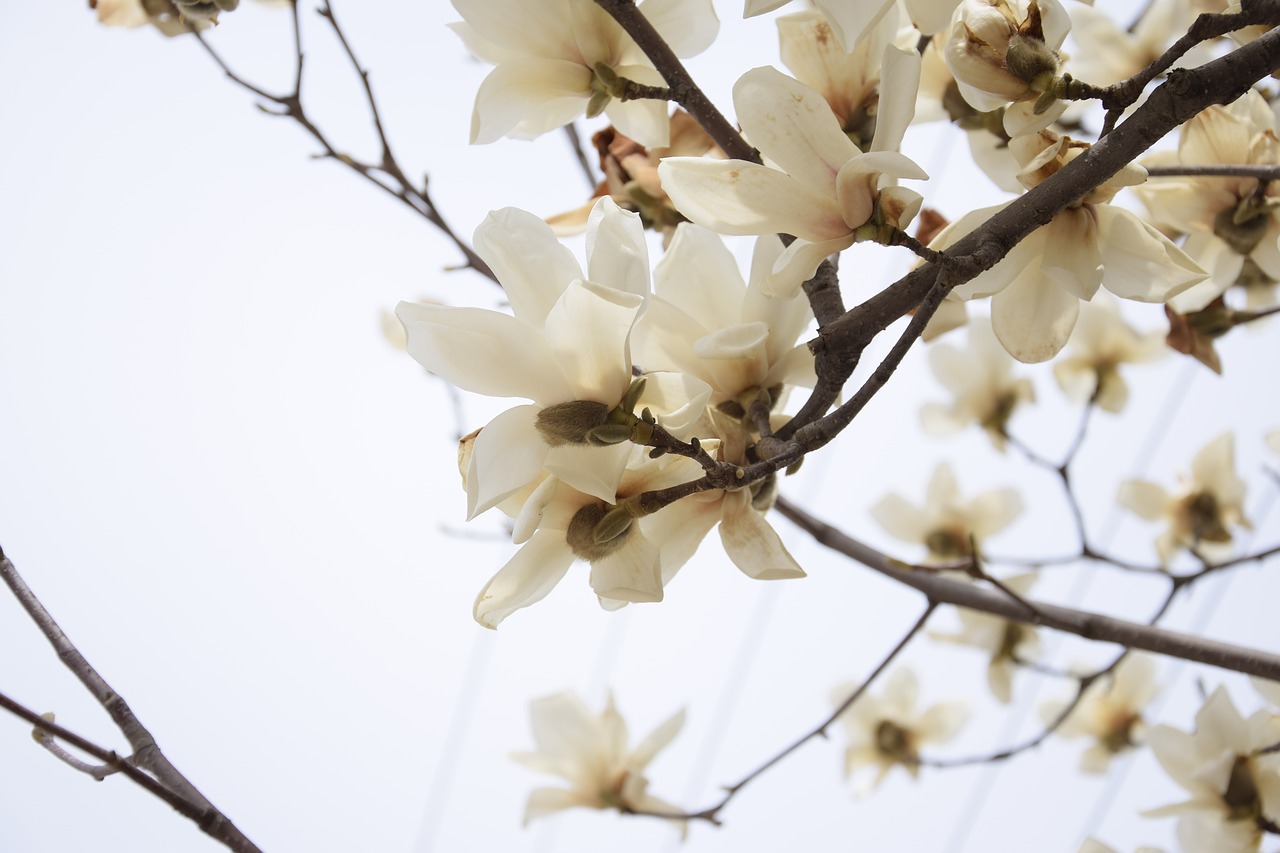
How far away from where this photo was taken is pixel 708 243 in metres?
0.41

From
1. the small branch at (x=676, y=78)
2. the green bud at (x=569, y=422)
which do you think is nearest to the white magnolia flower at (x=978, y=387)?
the small branch at (x=676, y=78)

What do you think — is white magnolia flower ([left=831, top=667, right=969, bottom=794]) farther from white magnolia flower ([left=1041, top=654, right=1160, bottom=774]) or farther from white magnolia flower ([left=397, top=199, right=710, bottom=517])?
white magnolia flower ([left=397, top=199, right=710, bottom=517])

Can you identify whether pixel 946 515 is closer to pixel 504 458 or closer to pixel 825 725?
pixel 825 725

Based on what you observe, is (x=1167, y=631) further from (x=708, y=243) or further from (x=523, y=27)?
(x=523, y=27)

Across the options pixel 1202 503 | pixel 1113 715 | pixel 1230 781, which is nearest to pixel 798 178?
pixel 1230 781

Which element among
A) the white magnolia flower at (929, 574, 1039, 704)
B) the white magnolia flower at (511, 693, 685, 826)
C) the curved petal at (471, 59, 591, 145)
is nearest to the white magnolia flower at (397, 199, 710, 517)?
the curved petal at (471, 59, 591, 145)

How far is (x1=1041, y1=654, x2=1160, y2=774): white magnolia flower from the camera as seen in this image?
943 millimetres

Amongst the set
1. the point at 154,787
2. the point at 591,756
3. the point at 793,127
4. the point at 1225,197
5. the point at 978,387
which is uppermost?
the point at 978,387

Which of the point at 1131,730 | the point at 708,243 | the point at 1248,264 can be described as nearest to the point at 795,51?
the point at 708,243

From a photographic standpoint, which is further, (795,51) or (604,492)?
(795,51)

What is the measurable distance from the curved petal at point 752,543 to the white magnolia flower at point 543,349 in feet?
0.15

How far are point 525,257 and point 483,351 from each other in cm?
4

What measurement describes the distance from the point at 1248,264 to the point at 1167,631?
24cm

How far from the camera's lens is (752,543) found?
0.38 m
